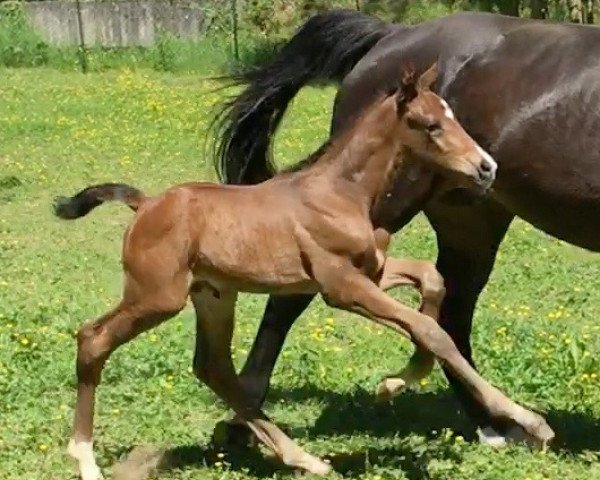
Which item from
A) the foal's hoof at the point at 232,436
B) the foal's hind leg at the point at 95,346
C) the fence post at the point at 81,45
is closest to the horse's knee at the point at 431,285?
the foal's hind leg at the point at 95,346

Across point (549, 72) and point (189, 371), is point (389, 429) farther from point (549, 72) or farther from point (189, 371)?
point (549, 72)

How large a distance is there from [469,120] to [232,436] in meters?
1.77

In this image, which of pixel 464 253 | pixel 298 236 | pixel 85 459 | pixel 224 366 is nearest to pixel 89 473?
pixel 85 459

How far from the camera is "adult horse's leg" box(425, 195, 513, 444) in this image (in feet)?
19.4

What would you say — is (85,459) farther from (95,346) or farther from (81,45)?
(81,45)

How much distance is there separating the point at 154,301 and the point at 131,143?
36.1 feet

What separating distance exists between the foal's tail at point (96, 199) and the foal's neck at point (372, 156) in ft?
2.47

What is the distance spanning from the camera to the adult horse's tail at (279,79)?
6.18 metres

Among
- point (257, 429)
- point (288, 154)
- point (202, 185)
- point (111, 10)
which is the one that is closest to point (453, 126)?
point (202, 185)

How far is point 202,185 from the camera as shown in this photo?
4758 millimetres

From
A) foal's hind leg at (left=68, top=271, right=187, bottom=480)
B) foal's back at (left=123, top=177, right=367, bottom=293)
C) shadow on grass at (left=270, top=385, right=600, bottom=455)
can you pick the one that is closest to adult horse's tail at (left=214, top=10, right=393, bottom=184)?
shadow on grass at (left=270, top=385, right=600, bottom=455)

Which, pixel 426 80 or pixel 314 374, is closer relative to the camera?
pixel 426 80

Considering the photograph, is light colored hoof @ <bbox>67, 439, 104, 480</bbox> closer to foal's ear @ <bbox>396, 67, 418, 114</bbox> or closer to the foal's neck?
the foal's neck

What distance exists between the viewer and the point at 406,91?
14.9ft
